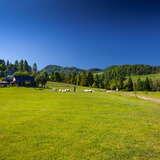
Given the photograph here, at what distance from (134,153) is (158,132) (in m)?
6.07

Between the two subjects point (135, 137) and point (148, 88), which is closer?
point (135, 137)

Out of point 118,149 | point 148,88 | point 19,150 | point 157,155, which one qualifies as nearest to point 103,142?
point 118,149

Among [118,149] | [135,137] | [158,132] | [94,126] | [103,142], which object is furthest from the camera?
[94,126]

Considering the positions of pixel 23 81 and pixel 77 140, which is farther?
pixel 23 81

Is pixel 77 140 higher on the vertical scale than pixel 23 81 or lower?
lower

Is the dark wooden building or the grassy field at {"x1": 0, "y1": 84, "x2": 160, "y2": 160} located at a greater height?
the dark wooden building

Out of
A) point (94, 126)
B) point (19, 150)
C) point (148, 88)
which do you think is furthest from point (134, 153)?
point (148, 88)

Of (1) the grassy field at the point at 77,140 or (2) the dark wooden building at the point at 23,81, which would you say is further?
(2) the dark wooden building at the point at 23,81

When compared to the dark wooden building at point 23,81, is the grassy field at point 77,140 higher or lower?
lower

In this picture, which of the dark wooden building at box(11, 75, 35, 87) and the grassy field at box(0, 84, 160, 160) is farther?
the dark wooden building at box(11, 75, 35, 87)

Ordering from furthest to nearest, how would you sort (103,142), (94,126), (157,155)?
(94,126), (103,142), (157,155)

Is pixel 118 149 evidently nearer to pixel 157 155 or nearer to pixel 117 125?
pixel 157 155

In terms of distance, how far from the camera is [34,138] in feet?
56.4

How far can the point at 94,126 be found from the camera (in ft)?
71.1
